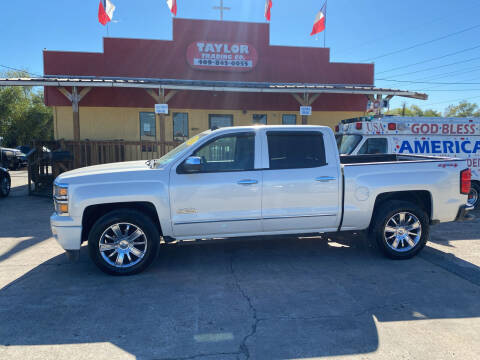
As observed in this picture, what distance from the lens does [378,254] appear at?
5.66 meters

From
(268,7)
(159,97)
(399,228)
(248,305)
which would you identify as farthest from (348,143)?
(268,7)

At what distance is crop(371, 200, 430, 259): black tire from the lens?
5230 millimetres

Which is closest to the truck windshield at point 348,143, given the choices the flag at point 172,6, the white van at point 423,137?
the white van at point 423,137

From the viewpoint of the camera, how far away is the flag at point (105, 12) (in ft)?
51.7

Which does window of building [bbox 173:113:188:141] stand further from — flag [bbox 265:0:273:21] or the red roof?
flag [bbox 265:0:273:21]

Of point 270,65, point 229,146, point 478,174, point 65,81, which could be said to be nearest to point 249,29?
point 270,65

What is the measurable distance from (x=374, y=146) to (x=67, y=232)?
21.8 ft

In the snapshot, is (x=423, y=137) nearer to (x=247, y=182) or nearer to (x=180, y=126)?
(x=247, y=182)

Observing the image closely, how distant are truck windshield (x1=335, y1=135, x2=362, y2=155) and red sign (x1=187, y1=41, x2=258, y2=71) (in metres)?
8.35

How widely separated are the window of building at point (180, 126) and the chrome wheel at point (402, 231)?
12.2m

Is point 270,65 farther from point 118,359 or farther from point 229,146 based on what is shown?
point 118,359

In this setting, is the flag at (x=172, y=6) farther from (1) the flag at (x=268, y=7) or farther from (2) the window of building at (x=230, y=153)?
(2) the window of building at (x=230, y=153)

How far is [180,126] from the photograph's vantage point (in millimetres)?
16312

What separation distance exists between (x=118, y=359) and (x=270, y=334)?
1314 millimetres
